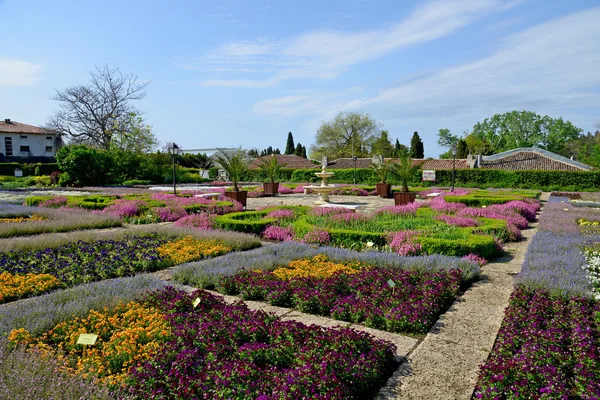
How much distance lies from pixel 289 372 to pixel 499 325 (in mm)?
2485

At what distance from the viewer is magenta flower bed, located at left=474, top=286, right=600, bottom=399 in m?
2.79

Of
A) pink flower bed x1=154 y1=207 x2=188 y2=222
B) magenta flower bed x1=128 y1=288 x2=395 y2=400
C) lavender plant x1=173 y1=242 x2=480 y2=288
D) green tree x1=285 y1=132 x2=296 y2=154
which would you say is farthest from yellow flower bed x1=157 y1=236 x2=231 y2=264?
green tree x1=285 y1=132 x2=296 y2=154

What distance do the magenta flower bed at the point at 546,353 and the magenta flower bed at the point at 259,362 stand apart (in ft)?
2.76

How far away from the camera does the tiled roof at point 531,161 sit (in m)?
40.7

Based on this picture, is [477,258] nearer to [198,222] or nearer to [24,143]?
[198,222]

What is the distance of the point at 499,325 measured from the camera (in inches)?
167

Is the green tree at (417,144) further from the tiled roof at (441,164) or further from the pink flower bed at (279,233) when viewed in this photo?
the pink flower bed at (279,233)

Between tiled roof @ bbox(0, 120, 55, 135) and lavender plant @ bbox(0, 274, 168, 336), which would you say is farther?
tiled roof @ bbox(0, 120, 55, 135)

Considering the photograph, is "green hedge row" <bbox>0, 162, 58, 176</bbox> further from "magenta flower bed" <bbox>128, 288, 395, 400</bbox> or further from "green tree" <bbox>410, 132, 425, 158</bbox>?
"green tree" <bbox>410, 132, 425, 158</bbox>

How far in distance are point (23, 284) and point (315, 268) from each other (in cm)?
387

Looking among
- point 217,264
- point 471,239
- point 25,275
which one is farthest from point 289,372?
point 471,239

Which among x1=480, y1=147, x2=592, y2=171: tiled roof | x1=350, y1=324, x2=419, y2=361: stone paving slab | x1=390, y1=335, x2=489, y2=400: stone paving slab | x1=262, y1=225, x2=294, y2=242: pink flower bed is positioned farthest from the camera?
x1=480, y1=147, x2=592, y2=171: tiled roof

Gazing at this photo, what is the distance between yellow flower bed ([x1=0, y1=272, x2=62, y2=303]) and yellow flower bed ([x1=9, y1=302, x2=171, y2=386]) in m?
1.74

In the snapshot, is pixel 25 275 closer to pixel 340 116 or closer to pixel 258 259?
pixel 258 259
